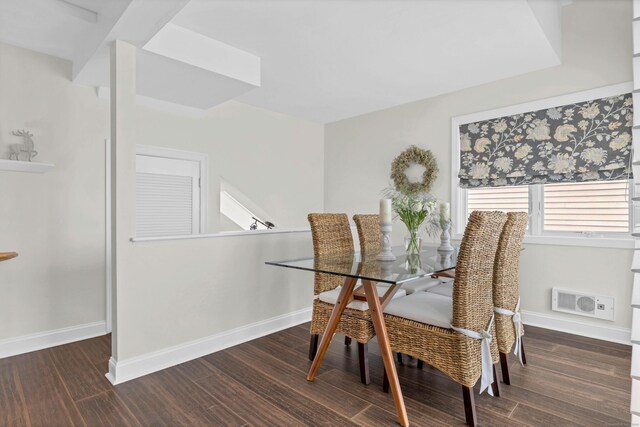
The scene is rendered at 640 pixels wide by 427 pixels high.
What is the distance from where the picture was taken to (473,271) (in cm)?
188

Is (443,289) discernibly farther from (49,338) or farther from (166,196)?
(49,338)

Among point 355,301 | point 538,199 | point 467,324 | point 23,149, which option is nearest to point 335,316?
point 355,301

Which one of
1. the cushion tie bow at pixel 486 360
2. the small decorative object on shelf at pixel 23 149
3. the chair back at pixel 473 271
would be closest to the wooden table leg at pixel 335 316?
the chair back at pixel 473 271

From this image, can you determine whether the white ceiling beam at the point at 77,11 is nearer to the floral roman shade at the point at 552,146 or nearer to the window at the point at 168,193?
the window at the point at 168,193

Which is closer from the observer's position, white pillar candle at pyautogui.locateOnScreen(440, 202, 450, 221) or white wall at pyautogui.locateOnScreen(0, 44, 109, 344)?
white wall at pyautogui.locateOnScreen(0, 44, 109, 344)

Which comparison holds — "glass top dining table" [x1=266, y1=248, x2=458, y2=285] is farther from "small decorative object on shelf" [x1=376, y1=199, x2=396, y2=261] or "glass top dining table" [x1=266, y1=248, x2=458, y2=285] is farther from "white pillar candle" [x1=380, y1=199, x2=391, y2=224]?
"white pillar candle" [x1=380, y1=199, x2=391, y2=224]

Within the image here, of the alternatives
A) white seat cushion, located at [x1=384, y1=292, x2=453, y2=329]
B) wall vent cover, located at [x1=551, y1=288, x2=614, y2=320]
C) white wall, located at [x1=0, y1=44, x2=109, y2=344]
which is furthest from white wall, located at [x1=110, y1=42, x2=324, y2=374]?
wall vent cover, located at [x1=551, y1=288, x2=614, y2=320]

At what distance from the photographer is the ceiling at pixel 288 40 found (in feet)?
7.84

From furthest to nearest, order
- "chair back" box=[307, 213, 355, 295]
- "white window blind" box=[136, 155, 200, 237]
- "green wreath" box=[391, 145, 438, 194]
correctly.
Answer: "green wreath" box=[391, 145, 438, 194] < "white window blind" box=[136, 155, 200, 237] < "chair back" box=[307, 213, 355, 295]

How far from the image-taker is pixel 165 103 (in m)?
3.67

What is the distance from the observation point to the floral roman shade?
300 cm

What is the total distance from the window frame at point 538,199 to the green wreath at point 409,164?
24cm

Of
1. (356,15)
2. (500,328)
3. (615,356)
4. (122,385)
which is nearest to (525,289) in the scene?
(615,356)

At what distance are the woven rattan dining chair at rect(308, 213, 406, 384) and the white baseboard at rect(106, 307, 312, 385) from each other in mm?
639
